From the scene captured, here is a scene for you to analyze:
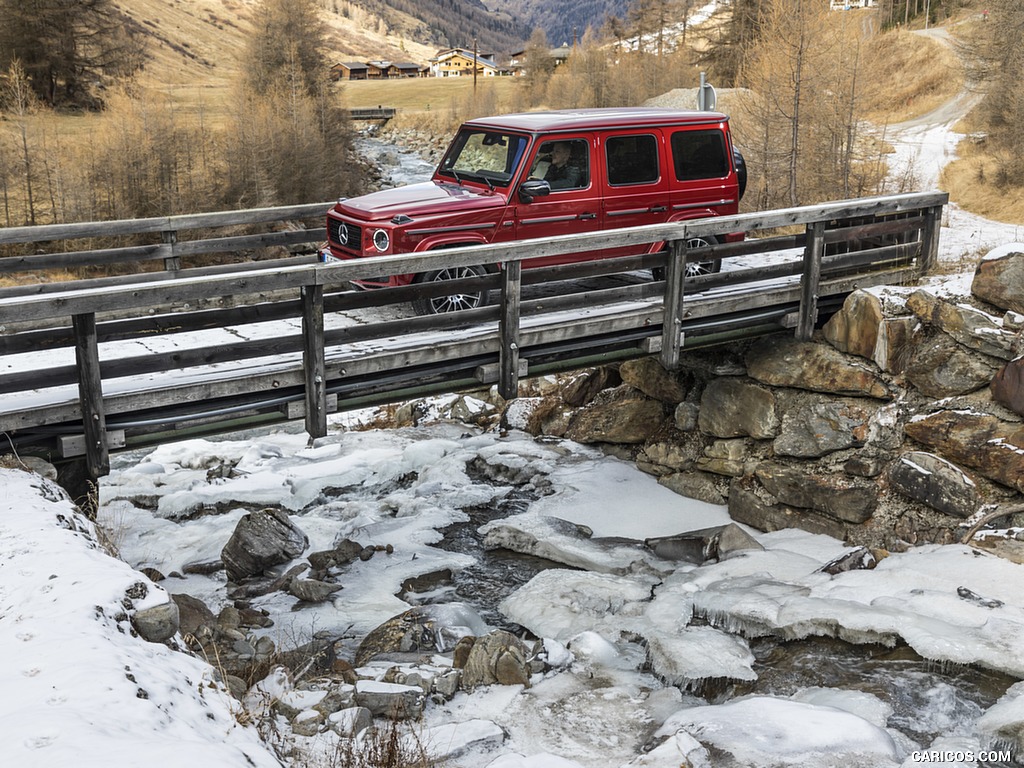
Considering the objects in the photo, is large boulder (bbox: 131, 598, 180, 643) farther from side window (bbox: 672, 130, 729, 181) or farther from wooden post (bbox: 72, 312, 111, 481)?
side window (bbox: 672, 130, 729, 181)

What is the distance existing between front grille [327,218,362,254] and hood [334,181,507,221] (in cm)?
11

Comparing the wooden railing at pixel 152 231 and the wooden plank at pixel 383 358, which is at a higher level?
the wooden railing at pixel 152 231

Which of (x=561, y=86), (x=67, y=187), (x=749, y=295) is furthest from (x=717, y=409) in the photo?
(x=561, y=86)

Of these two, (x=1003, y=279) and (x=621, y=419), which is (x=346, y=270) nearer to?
(x=621, y=419)

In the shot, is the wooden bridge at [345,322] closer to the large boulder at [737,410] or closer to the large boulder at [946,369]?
the large boulder at [737,410]

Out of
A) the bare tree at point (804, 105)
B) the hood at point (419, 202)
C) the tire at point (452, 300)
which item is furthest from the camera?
the bare tree at point (804, 105)

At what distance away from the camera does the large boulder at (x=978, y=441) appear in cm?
913

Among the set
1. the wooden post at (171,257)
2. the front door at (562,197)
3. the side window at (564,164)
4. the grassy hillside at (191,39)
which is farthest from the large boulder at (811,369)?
the grassy hillside at (191,39)

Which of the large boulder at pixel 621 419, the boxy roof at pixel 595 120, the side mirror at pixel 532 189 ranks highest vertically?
the boxy roof at pixel 595 120

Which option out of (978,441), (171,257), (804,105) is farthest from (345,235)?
(804,105)

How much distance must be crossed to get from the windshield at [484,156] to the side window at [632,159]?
1.01 meters

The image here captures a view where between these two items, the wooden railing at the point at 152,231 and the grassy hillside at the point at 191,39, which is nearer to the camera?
the wooden railing at the point at 152,231

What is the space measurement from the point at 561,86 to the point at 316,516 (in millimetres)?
47894

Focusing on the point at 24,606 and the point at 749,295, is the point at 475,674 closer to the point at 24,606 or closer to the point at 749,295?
the point at 24,606
